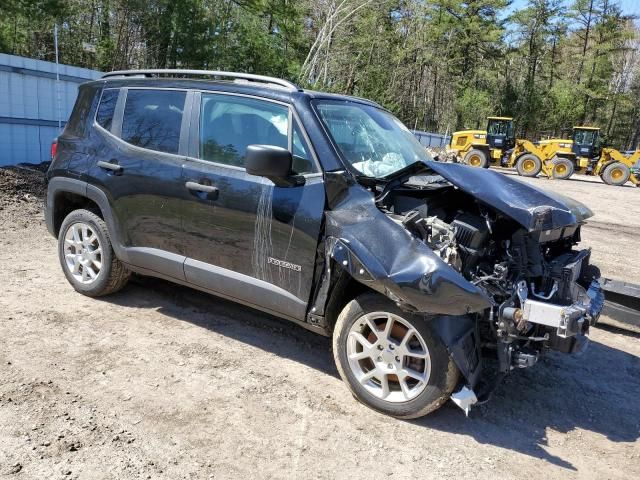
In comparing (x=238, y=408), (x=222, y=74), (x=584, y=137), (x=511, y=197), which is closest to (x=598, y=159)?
(x=584, y=137)

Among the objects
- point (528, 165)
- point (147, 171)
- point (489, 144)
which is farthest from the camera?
point (489, 144)

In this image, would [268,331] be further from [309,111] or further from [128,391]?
[309,111]

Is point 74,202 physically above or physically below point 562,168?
above

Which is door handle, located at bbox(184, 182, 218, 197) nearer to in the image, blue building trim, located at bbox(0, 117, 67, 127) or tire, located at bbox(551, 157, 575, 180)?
blue building trim, located at bbox(0, 117, 67, 127)

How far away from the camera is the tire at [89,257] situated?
15.3 ft

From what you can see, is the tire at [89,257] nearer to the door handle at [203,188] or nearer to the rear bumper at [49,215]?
the rear bumper at [49,215]

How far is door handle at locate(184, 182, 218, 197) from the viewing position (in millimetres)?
3855

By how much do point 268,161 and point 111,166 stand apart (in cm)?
180

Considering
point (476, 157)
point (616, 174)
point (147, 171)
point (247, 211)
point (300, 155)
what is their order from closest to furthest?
point (300, 155)
point (247, 211)
point (147, 171)
point (616, 174)
point (476, 157)

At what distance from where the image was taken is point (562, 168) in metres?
23.8

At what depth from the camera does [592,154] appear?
2466cm

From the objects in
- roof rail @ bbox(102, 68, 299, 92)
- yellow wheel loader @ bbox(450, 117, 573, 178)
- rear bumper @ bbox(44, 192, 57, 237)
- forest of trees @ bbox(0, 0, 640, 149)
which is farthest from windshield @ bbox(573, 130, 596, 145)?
rear bumper @ bbox(44, 192, 57, 237)

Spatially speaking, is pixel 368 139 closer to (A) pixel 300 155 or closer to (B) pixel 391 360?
(A) pixel 300 155

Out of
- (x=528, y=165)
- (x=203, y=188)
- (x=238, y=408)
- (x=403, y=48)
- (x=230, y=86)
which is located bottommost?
(x=238, y=408)
